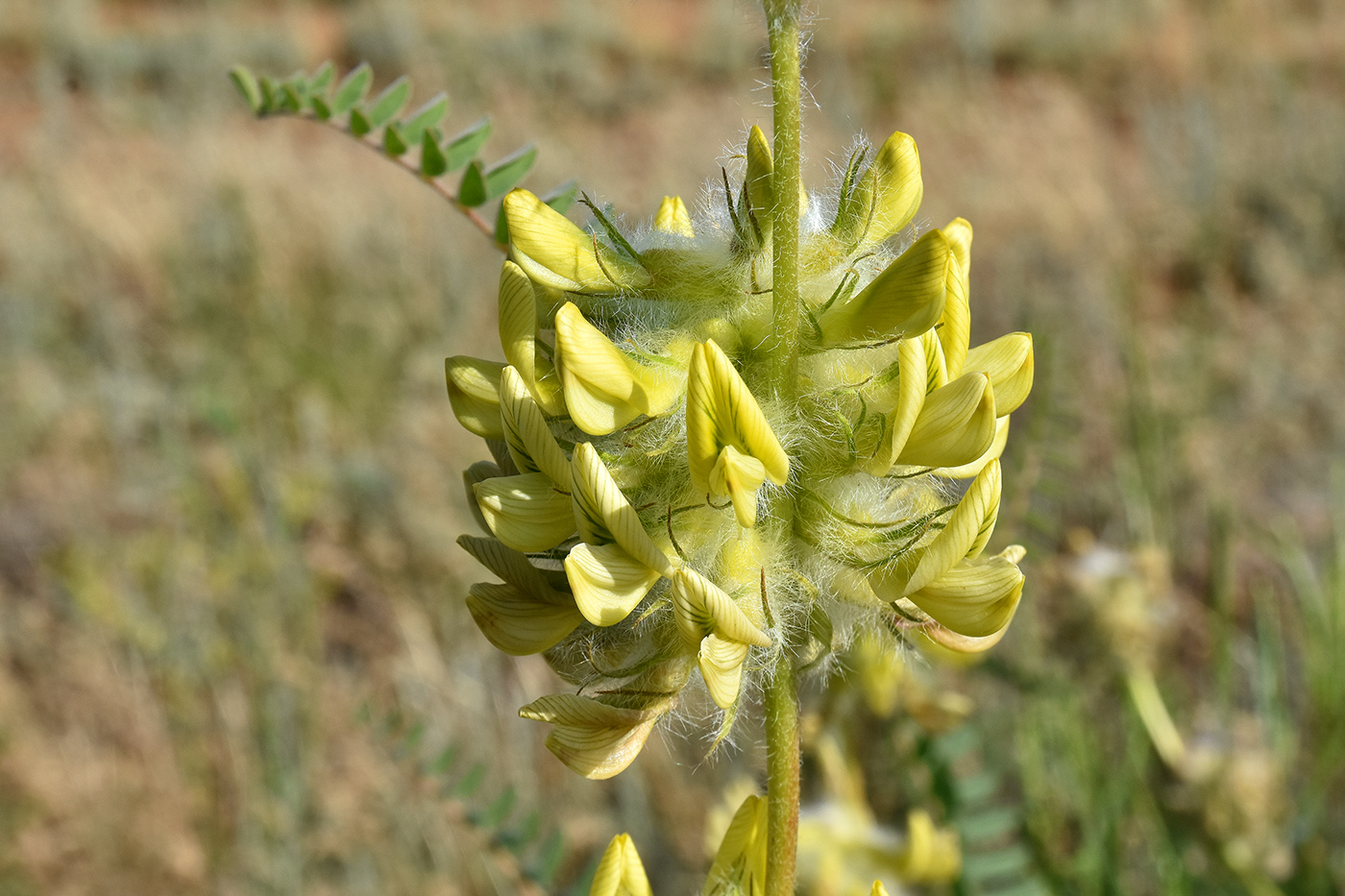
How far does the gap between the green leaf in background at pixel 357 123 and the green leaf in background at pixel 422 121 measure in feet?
0.15

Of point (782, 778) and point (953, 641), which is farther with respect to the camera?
point (953, 641)

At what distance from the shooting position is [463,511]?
4.10 m

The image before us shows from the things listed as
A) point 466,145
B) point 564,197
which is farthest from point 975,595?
point 466,145

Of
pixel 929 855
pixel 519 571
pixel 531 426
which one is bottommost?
pixel 929 855

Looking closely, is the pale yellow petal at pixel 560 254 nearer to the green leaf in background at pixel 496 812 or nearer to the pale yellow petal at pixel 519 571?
the pale yellow petal at pixel 519 571

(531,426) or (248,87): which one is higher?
(248,87)

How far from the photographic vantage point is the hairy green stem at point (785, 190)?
68 cm

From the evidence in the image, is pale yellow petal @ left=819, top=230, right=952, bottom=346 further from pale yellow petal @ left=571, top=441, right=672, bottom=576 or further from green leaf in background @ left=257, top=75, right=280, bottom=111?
green leaf in background @ left=257, top=75, right=280, bottom=111

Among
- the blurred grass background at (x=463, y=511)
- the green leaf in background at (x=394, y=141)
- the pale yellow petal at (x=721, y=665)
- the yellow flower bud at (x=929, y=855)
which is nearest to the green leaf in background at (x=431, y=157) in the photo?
the green leaf in background at (x=394, y=141)

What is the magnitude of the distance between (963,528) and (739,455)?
0.17 metres

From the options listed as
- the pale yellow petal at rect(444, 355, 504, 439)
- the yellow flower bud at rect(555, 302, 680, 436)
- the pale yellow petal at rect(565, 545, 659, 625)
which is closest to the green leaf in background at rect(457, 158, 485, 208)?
the pale yellow petal at rect(444, 355, 504, 439)

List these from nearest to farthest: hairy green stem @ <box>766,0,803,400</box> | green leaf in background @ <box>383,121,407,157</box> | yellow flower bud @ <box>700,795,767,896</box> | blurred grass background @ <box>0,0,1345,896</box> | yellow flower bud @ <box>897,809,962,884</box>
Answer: hairy green stem @ <box>766,0,803,400</box> < yellow flower bud @ <box>700,795,767,896</box> < green leaf in background @ <box>383,121,407,157</box> < yellow flower bud @ <box>897,809,962,884</box> < blurred grass background @ <box>0,0,1345,896</box>

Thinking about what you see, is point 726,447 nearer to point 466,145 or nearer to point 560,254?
point 560,254

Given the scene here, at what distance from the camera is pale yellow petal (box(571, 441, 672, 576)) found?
76cm
